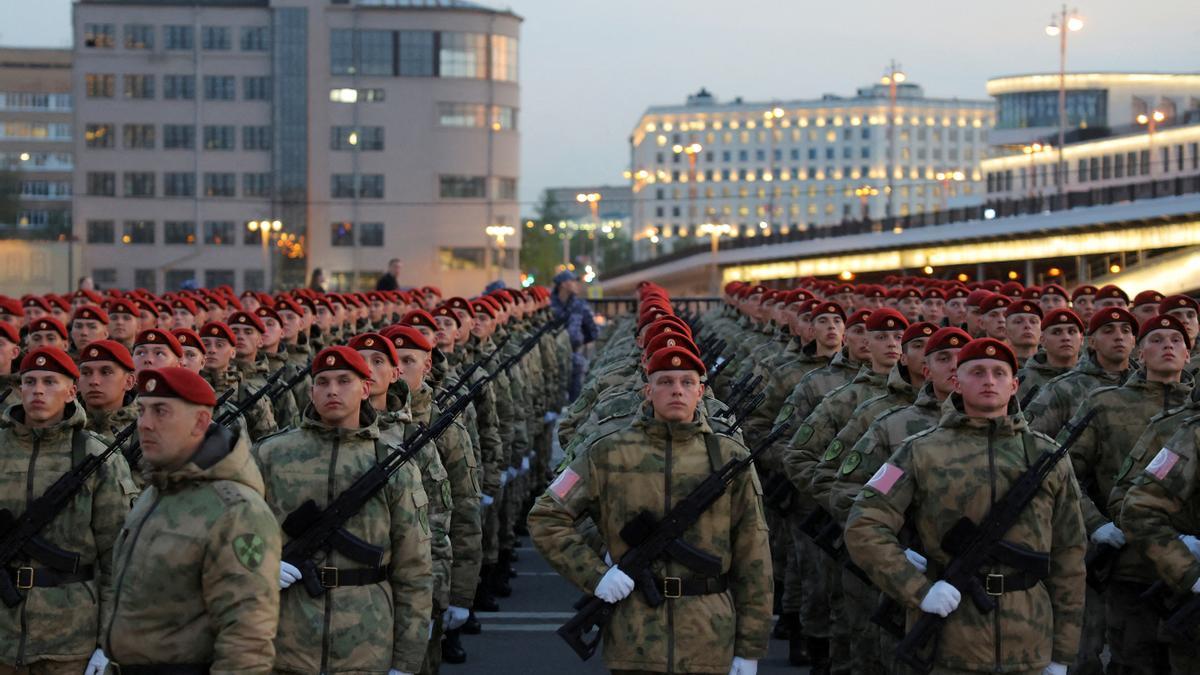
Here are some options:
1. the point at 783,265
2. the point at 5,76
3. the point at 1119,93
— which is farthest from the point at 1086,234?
the point at 5,76

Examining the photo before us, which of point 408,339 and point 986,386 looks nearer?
point 986,386

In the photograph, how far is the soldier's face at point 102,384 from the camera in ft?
30.7

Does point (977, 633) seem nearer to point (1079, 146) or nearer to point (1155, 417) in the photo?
point (1155, 417)

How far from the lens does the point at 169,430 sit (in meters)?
5.93

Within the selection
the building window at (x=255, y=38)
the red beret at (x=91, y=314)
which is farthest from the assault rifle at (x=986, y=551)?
the building window at (x=255, y=38)

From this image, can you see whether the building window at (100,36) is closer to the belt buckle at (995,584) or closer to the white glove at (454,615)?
the white glove at (454,615)

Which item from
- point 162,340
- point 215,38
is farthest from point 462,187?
point 162,340

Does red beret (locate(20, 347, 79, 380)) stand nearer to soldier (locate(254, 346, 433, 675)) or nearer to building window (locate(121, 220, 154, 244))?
soldier (locate(254, 346, 433, 675))

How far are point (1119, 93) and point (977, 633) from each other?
5239 inches

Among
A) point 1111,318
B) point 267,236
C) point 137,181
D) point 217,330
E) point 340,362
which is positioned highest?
point 137,181

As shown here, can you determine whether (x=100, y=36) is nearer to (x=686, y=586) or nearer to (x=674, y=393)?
(x=674, y=393)

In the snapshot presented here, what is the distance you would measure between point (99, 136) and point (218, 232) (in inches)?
296

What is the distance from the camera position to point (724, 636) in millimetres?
7363

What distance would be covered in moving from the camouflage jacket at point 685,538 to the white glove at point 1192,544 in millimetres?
2004
